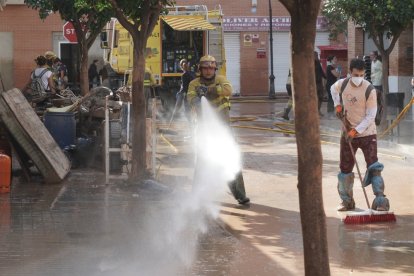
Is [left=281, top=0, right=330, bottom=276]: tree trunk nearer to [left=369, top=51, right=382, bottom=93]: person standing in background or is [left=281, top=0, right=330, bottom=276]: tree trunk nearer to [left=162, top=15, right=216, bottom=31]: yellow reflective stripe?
[left=369, top=51, right=382, bottom=93]: person standing in background

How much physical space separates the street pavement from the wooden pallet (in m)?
0.24

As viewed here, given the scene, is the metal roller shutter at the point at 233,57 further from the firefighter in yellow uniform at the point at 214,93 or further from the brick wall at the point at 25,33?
the firefighter in yellow uniform at the point at 214,93

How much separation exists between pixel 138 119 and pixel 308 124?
7.45m

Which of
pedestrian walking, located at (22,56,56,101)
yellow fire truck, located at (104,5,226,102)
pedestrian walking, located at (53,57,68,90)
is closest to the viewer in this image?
pedestrian walking, located at (22,56,56,101)

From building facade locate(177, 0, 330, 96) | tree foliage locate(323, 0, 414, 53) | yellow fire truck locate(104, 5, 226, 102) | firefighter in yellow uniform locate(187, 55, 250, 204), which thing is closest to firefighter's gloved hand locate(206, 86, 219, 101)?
firefighter in yellow uniform locate(187, 55, 250, 204)

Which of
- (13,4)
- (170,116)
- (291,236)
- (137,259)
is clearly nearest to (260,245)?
(291,236)

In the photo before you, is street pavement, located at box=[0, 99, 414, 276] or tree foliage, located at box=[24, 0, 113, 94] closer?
street pavement, located at box=[0, 99, 414, 276]

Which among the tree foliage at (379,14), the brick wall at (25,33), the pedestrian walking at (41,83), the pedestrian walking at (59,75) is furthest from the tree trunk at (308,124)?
the brick wall at (25,33)

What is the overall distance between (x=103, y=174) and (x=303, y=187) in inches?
340

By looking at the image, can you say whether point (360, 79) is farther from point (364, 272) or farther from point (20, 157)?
point (20, 157)

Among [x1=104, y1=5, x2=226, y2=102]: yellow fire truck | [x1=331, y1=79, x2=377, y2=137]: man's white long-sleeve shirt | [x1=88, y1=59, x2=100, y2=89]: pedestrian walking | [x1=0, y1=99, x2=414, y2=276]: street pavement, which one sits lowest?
[x1=0, y1=99, x2=414, y2=276]: street pavement

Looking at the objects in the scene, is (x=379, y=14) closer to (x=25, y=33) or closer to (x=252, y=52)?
(x=25, y=33)

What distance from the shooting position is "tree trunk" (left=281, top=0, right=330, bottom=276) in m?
4.71

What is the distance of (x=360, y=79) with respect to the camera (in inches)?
379
